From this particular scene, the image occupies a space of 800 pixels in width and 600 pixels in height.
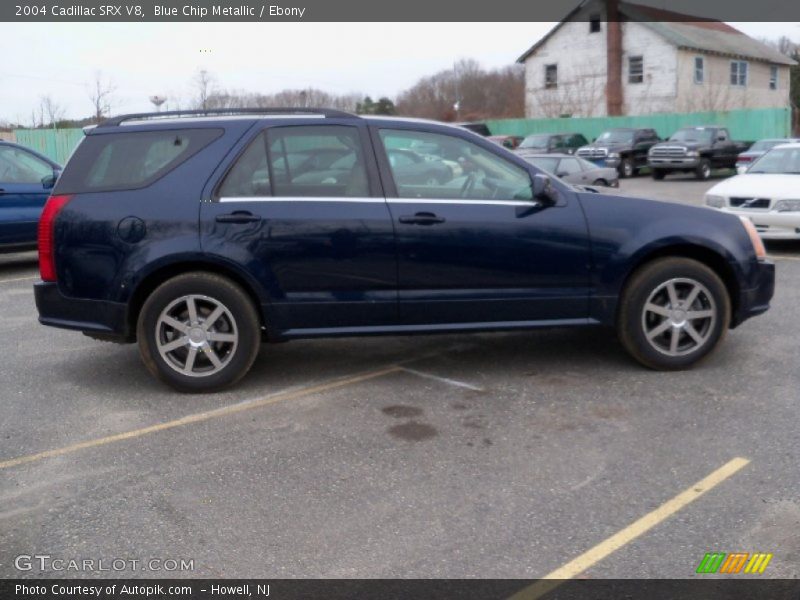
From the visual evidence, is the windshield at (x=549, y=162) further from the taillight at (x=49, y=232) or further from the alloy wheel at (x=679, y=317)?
the taillight at (x=49, y=232)

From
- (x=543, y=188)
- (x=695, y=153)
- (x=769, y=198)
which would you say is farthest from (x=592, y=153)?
(x=543, y=188)

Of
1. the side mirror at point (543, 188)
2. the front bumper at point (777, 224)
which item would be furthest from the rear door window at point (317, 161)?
the front bumper at point (777, 224)

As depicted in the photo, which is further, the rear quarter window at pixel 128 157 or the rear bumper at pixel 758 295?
the rear bumper at pixel 758 295

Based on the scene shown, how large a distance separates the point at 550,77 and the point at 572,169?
104ft

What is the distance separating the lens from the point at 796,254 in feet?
37.9

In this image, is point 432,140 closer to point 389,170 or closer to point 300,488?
point 389,170

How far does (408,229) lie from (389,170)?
17.8 inches

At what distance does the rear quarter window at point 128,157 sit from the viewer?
5832 millimetres

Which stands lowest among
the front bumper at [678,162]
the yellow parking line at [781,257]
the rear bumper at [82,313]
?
the yellow parking line at [781,257]

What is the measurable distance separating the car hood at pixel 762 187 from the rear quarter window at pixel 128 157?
8255 millimetres

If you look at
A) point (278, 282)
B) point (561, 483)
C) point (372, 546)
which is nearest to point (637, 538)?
point (561, 483)

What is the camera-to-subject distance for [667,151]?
28.8m

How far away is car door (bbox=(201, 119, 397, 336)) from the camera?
572 centimetres
